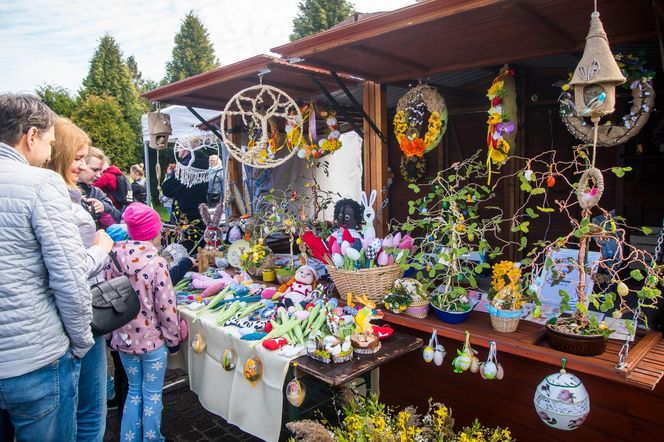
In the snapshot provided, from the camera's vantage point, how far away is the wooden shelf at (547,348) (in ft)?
6.21

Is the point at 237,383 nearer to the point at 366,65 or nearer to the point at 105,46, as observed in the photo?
the point at 366,65

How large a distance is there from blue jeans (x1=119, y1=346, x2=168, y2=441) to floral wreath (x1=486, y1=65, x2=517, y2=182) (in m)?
2.29

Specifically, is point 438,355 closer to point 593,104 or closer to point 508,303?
point 508,303

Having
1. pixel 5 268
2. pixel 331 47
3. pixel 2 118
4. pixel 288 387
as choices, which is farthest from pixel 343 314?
pixel 2 118

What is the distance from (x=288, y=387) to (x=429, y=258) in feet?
3.81

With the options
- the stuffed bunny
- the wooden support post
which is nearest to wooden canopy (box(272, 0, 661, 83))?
the wooden support post

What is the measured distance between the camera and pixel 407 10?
2.21 m

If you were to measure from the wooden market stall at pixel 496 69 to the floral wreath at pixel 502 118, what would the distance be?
0.20 meters

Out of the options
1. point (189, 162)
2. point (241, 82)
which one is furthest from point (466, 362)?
point (189, 162)

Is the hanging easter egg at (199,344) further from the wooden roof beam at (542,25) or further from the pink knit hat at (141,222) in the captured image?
the wooden roof beam at (542,25)

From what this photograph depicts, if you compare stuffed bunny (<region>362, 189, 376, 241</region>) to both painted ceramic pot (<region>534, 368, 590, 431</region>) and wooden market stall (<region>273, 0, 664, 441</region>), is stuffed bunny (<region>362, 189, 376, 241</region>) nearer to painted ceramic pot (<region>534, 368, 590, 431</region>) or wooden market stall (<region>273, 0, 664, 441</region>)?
wooden market stall (<region>273, 0, 664, 441</region>)

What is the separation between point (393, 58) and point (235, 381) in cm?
223

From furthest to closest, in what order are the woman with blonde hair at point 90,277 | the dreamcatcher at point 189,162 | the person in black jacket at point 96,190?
the dreamcatcher at point 189,162 < the person in black jacket at point 96,190 < the woman with blonde hair at point 90,277

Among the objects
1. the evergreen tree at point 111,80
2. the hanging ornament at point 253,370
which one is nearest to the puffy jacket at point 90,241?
the hanging ornament at point 253,370
